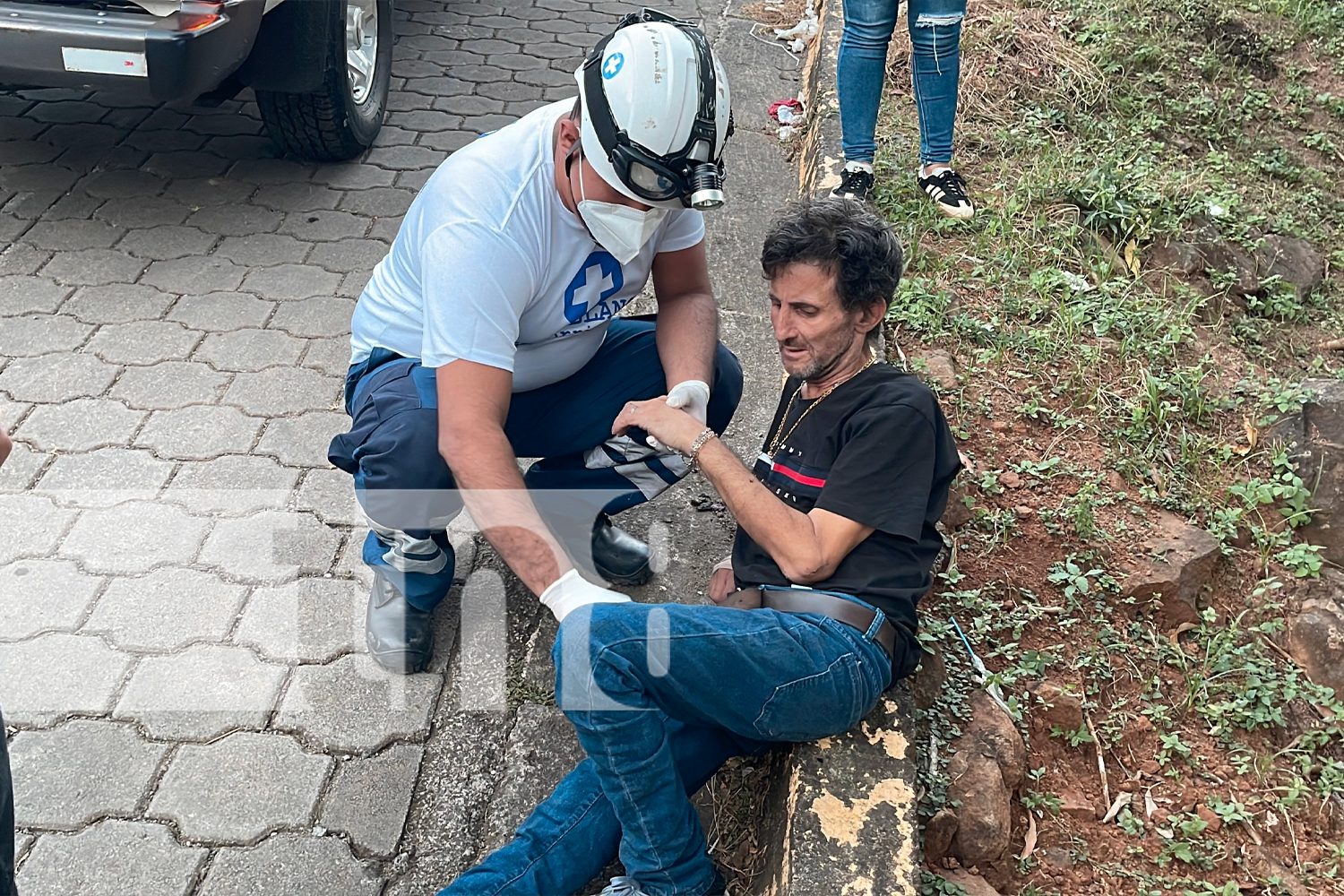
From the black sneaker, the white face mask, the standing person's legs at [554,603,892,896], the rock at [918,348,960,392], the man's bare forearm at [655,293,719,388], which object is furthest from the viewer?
the black sneaker

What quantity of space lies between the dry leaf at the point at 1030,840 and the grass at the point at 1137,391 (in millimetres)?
20

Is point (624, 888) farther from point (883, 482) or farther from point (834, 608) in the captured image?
point (883, 482)

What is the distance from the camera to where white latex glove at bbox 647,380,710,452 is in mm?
2455

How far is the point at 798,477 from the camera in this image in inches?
86.7

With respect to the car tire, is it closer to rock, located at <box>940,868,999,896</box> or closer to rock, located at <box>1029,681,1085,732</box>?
rock, located at <box>1029,681,1085,732</box>

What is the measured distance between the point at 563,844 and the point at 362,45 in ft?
12.3

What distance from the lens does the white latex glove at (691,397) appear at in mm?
2455

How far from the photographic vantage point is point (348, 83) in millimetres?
4242

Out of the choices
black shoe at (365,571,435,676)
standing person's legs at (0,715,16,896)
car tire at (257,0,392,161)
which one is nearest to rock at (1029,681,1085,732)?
black shoe at (365,571,435,676)

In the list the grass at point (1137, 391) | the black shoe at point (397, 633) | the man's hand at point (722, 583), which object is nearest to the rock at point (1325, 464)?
the grass at point (1137, 391)

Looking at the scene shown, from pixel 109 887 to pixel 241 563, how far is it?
89 centimetres

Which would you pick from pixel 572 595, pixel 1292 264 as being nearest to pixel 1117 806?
pixel 572 595

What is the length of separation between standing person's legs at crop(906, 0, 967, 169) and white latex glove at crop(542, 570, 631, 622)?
8.64 ft

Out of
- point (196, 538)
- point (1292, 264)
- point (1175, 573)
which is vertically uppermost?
point (1292, 264)
